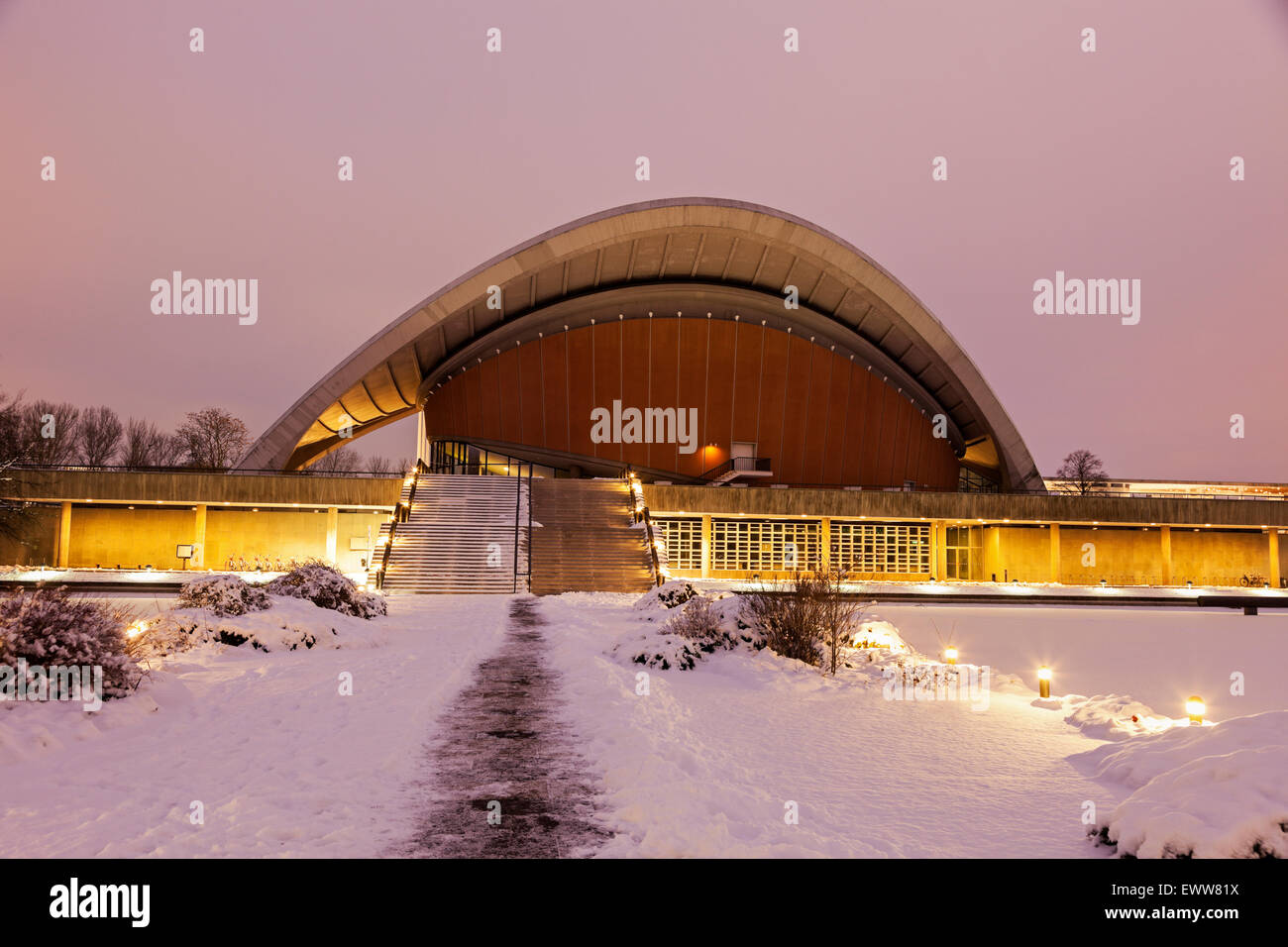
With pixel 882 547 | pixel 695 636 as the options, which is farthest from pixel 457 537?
pixel 882 547

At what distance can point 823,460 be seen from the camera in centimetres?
4706

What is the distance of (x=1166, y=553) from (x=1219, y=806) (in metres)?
39.5

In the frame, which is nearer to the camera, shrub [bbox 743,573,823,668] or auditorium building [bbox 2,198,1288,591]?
shrub [bbox 743,573,823,668]

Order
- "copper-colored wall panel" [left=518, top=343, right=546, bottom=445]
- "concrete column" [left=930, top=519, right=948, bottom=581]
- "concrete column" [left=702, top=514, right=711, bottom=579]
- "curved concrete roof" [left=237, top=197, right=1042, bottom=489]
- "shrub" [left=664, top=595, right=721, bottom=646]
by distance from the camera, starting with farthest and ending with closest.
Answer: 1. "copper-colored wall panel" [left=518, top=343, right=546, bottom=445]
2. "curved concrete roof" [left=237, top=197, right=1042, bottom=489]
3. "concrete column" [left=930, top=519, right=948, bottom=581]
4. "concrete column" [left=702, top=514, right=711, bottom=579]
5. "shrub" [left=664, top=595, right=721, bottom=646]

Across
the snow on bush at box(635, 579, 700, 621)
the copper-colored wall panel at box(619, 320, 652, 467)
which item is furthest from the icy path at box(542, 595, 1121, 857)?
the copper-colored wall panel at box(619, 320, 652, 467)

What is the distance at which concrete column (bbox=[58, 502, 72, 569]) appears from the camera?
33.1m

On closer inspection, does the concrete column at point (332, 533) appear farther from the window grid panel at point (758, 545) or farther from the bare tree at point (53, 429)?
the bare tree at point (53, 429)

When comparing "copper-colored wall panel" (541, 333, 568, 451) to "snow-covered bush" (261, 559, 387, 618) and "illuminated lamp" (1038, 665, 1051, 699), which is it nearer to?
"snow-covered bush" (261, 559, 387, 618)

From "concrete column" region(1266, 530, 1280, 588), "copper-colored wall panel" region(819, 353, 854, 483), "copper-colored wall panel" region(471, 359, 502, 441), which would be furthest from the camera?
"copper-colored wall panel" region(819, 353, 854, 483)

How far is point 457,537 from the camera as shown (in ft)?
93.5

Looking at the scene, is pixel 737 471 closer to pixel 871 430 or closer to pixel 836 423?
pixel 836 423

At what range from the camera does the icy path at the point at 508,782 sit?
423 centimetres

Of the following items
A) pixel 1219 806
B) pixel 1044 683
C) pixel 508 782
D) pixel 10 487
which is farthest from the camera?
pixel 10 487

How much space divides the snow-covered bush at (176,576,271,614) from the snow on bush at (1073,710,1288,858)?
12462 millimetres
